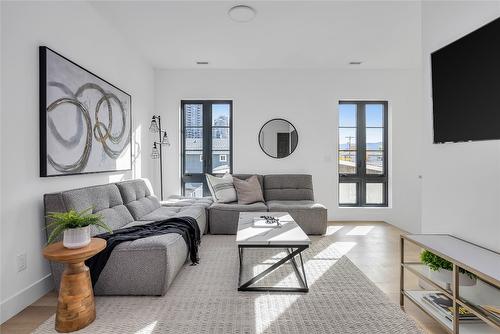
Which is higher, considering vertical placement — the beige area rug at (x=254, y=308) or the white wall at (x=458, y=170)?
the white wall at (x=458, y=170)

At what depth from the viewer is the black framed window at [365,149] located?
212 inches

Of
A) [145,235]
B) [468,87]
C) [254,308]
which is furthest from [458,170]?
[145,235]

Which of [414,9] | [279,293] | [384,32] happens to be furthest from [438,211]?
A: [384,32]

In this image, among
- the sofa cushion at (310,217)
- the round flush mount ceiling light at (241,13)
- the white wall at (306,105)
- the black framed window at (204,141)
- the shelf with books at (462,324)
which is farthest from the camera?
the black framed window at (204,141)

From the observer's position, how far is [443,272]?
193 cm

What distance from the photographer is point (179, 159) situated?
530 centimetres

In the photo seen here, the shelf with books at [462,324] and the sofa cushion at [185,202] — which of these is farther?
the sofa cushion at [185,202]

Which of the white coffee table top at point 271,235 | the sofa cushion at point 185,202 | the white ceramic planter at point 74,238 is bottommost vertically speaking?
the white coffee table top at point 271,235

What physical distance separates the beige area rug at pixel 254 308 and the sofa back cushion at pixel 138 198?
1.00 metres

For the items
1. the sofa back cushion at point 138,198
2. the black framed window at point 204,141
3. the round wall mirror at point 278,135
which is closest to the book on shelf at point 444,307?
the sofa back cushion at point 138,198

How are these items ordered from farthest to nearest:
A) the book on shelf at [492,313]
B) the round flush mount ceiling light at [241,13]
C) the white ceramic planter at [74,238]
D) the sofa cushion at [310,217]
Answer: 1. the sofa cushion at [310,217]
2. the round flush mount ceiling light at [241,13]
3. the white ceramic planter at [74,238]
4. the book on shelf at [492,313]

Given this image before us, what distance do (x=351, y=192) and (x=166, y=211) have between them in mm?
3395

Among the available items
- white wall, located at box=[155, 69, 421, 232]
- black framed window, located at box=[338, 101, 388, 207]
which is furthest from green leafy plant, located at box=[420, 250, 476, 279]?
black framed window, located at box=[338, 101, 388, 207]

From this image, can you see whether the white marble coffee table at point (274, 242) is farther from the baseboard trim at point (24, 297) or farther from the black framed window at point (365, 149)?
the black framed window at point (365, 149)
